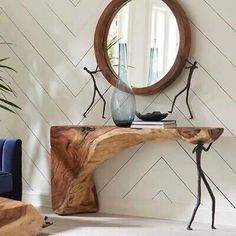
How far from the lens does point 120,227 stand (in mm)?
2723

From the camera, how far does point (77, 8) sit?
3320 mm

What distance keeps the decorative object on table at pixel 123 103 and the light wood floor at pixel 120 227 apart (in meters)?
0.65

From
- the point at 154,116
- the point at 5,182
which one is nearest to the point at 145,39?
the point at 154,116

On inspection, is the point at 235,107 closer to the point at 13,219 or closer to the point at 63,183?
the point at 63,183

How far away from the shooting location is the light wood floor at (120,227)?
8.45ft

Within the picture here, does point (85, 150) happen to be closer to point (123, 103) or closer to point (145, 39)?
point (123, 103)

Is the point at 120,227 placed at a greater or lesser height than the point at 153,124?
lesser

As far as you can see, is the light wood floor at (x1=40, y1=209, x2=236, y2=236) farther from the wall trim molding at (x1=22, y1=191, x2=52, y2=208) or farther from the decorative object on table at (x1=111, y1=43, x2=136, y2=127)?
the decorative object on table at (x1=111, y1=43, x2=136, y2=127)

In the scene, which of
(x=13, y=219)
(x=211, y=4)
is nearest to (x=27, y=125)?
(x=13, y=219)

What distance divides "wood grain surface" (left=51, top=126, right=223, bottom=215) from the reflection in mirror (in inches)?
18.5

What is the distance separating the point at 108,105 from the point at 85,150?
475 millimetres

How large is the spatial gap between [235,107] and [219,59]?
333 mm

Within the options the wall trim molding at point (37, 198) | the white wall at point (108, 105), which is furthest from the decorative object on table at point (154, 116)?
the wall trim molding at point (37, 198)

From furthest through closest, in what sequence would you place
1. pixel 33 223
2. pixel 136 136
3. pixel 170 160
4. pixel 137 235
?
pixel 170 160
pixel 136 136
pixel 137 235
pixel 33 223
